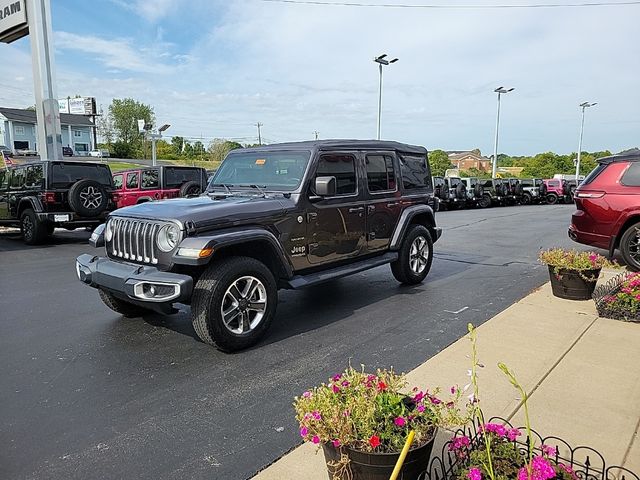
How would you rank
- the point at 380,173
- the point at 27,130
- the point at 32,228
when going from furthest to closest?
1. the point at 27,130
2. the point at 32,228
3. the point at 380,173

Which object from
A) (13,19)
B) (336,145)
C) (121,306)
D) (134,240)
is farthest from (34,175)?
(336,145)

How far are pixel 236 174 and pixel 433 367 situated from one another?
317 cm

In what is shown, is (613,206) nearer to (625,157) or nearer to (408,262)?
(625,157)

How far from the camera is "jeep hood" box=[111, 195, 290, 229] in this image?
4.11 meters

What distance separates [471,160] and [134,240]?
99.6 metres

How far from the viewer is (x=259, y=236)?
4.31 m

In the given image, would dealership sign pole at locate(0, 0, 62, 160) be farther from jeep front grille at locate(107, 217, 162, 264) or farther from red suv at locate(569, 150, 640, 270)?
red suv at locate(569, 150, 640, 270)

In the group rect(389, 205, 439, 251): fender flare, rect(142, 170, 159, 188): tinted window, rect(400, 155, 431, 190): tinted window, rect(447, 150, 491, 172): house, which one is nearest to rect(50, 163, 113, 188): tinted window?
rect(142, 170, 159, 188): tinted window

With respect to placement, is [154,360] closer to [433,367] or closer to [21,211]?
[433,367]

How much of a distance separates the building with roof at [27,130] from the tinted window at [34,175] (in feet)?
173

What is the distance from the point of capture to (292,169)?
5.16 metres

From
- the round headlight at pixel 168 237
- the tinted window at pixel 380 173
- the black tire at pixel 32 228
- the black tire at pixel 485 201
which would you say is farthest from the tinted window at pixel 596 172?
the black tire at pixel 485 201

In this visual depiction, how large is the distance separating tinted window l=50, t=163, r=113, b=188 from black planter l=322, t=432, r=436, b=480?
10653 millimetres

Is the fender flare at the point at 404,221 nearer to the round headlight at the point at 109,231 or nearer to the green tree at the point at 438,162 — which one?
the round headlight at the point at 109,231
